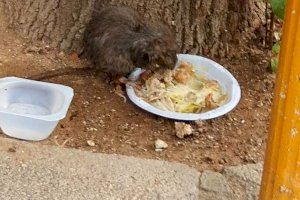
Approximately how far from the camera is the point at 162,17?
178 inches

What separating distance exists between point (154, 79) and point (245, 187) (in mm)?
1079

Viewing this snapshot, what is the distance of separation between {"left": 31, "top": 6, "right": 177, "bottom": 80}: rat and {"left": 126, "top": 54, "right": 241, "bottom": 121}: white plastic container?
12 cm

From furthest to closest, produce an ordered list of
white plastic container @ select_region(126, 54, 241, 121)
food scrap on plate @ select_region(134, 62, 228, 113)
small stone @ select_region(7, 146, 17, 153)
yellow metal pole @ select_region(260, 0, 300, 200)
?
food scrap on plate @ select_region(134, 62, 228, 113) < white plastic container @ select_region(126, 54, 241, 121) < small stone @ select_region(7, 146, 17, 153) < yellow metal pole @ select_region(260, 0, 300, 200)

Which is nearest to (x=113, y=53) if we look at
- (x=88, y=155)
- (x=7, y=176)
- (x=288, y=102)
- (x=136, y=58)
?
(x=136, y=58)

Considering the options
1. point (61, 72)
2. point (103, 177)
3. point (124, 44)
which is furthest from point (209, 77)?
point (103, 177)

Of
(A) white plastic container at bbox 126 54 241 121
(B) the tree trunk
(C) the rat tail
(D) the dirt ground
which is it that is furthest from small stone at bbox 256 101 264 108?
(C) the rat tail

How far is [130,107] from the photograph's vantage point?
4.24 metres

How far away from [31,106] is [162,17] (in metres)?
1.01

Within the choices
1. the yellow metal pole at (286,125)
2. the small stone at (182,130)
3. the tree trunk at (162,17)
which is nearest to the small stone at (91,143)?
the small stone at (182,130)

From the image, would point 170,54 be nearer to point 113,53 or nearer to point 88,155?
point 113,53

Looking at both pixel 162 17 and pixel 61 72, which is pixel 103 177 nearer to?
pixel 61 72

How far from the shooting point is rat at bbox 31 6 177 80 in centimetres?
437

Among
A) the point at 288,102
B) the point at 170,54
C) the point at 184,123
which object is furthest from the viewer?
the point at 170,54

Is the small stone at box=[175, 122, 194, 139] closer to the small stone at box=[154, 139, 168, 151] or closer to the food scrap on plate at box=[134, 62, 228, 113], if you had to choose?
the small stone at box=[154, 139, 168, 151]
